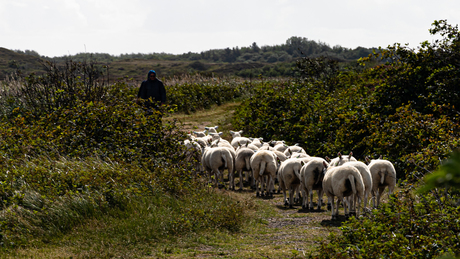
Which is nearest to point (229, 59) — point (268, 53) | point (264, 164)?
point (268, 53)

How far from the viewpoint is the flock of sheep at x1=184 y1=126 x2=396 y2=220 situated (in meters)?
8.91

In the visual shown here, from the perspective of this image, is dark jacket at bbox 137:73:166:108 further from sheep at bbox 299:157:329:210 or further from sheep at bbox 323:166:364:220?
sheep at bbox 323:166:364:220

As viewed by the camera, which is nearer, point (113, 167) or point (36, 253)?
point (36, 253)

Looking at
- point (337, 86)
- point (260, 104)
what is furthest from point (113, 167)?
point (337, 86)

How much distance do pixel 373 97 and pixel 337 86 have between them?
27.7 feet

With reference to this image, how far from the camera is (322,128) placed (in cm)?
1562

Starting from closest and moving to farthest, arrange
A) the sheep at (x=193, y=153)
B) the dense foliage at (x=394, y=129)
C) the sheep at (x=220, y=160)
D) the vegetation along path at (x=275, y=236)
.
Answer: the dense foliage at (x=394, y=129), the vegetation along path at (x=275, y=236), the sheep at (x=193, y=153), the sheep at (x=220, y=160)

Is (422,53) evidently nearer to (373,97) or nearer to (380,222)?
(373,97)

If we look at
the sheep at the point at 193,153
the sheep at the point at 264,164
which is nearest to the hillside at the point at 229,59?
the sheep at the point at 193,153

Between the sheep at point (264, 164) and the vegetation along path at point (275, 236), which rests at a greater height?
the sheep at point (264, 164)

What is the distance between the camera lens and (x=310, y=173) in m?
10.4

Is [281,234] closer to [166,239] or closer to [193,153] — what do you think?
[166,239]

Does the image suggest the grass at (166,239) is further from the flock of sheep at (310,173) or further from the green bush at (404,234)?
the flock of sheep at (310,173)

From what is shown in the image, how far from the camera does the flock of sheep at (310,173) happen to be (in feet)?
29.2
